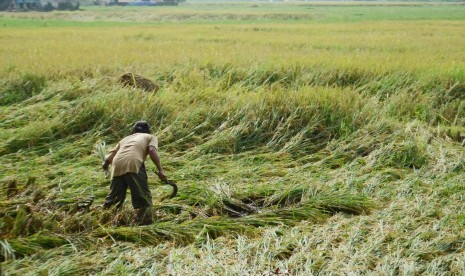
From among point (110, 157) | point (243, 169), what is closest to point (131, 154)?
point (110, 157)

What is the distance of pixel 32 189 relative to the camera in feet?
14.6

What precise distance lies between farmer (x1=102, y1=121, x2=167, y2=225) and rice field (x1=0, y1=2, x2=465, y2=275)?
0.35 feet

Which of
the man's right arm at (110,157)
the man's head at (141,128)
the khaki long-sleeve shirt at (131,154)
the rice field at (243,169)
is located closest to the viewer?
the rice field at (243,169)

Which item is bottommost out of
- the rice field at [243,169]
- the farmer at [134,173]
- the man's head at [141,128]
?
the rice field at [243,169]

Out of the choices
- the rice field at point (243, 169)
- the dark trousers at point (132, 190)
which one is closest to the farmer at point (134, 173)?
the dark trousers at point (132, 190)

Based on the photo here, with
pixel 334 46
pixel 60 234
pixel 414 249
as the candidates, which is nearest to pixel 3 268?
pixel 60 234

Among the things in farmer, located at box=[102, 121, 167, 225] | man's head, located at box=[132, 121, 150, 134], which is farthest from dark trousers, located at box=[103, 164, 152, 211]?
man's head, located at box=[132, 121, 150, 134]

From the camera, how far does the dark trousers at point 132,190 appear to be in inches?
159

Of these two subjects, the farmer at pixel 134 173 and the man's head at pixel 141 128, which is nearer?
the farmer at pixel 134 173

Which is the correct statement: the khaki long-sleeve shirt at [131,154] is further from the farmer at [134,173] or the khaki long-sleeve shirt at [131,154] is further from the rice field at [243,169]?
the rice field at [243,169]

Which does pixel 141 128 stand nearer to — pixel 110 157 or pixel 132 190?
pixel 110 157

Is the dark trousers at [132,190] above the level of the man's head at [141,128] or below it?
below

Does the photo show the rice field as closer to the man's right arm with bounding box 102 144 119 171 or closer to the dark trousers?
the dark trousers

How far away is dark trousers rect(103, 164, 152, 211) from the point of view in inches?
159
